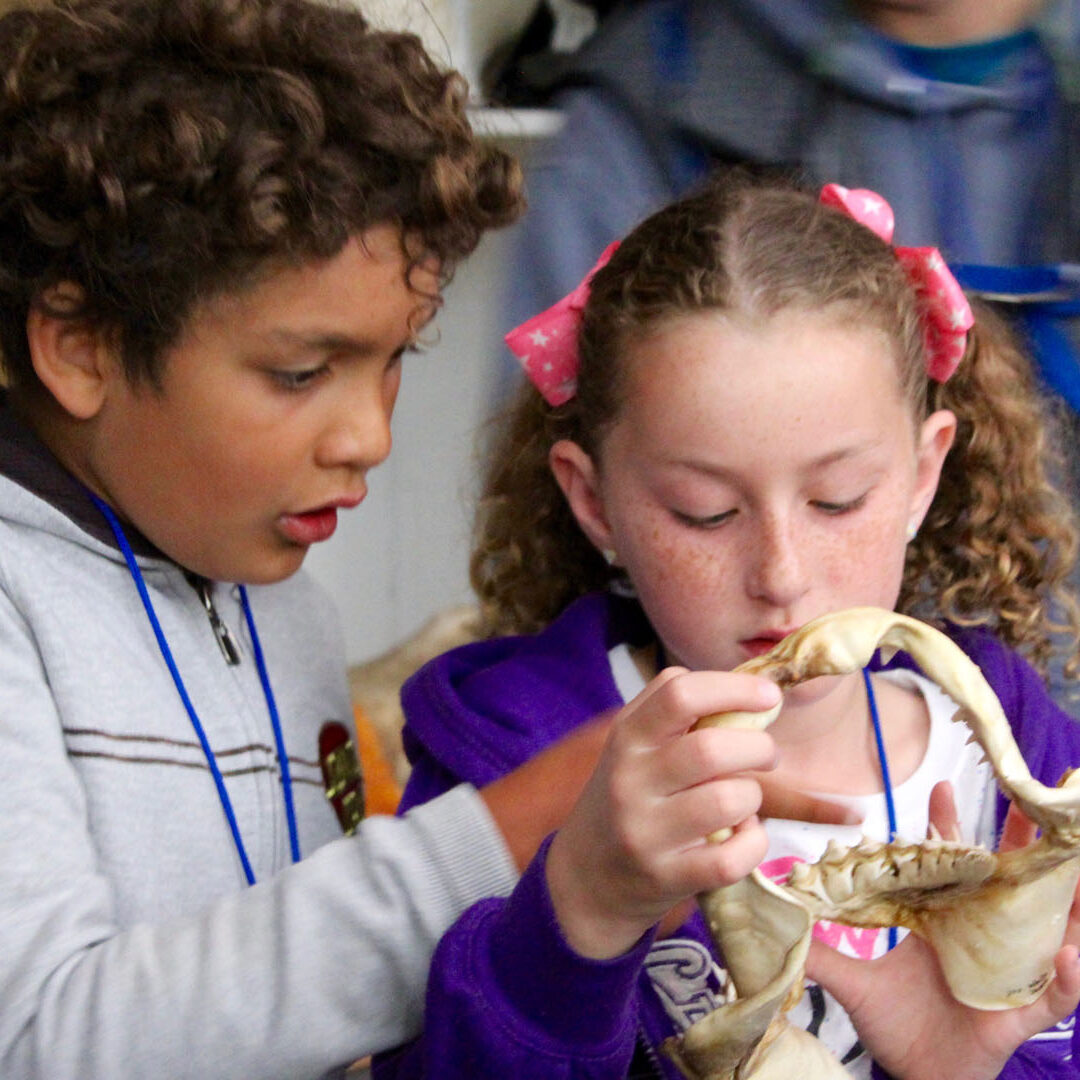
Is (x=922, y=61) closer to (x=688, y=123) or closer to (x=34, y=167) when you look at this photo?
(x=688, y=123)

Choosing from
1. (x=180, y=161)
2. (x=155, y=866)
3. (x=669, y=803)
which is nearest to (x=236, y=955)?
(x=155, y=866)

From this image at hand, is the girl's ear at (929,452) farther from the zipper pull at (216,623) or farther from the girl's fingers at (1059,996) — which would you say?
the zipper pull at (216,623)

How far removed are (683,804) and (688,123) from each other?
2.77ft

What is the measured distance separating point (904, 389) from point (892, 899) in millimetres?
409

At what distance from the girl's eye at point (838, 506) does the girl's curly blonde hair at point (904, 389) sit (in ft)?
0.40

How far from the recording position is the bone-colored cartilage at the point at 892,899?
73cm

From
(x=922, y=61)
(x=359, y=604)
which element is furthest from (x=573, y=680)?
(x=359, y=604)

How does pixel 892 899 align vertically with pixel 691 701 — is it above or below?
below

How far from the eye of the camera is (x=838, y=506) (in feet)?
3.25

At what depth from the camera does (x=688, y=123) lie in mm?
1354

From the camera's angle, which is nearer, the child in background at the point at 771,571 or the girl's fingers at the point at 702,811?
the girl's fingers at the point at 702,811

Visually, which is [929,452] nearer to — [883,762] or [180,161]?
[883,762]

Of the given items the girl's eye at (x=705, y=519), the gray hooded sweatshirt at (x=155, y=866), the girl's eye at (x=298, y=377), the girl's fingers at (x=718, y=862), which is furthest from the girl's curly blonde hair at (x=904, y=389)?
the girl's fingers at (x=718, y=862)

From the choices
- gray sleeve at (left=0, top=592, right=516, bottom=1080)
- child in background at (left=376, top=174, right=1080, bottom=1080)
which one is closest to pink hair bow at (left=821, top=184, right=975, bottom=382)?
child in background at (left=376, top=174, right=1080, bottom=1080)
